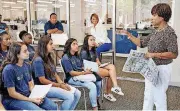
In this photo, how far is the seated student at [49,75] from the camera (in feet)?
8.65

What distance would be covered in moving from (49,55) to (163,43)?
1.35 m

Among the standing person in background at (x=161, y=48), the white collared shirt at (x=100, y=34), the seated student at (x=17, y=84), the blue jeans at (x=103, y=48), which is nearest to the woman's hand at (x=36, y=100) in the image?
the seated student at (x=17, y=84)

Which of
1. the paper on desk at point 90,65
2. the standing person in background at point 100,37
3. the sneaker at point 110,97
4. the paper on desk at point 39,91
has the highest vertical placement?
the standing person in background at point 100,37

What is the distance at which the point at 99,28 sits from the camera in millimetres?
4797

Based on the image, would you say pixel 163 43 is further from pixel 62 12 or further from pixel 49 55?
pixel 62 12

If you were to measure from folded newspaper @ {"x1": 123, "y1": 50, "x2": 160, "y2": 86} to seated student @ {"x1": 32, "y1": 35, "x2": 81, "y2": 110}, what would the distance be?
0.80 meters

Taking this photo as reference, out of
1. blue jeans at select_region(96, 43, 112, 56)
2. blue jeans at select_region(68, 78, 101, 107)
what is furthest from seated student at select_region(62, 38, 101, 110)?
blue jeans at select_region(96, 43, 112, 56)

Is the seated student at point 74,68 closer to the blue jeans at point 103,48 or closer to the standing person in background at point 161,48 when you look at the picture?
the standing person in background at point 161,48

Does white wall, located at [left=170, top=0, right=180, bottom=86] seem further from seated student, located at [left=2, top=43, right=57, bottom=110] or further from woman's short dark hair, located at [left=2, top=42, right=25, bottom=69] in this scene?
woman's short dark hair, located at [left=2, top=42, right=25, bottom=69]

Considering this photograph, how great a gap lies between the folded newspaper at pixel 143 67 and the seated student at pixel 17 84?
3.07 ft

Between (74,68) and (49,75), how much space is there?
1.60 ft

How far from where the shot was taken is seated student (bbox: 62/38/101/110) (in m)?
3.10

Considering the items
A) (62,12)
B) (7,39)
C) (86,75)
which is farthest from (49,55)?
(62,12)

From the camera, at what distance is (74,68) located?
3215 millimetres
